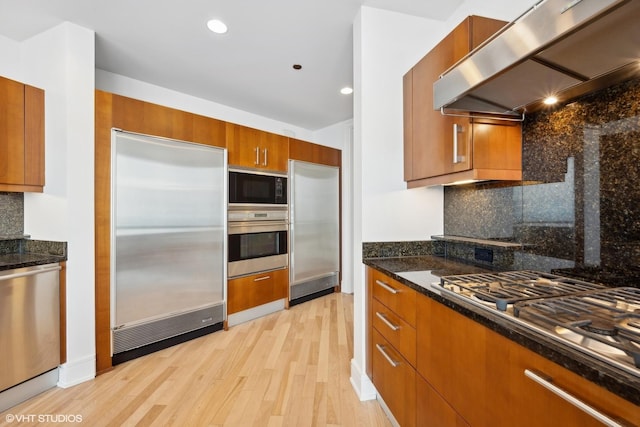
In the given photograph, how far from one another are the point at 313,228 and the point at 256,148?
1251 millimetres

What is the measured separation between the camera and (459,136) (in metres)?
1.45

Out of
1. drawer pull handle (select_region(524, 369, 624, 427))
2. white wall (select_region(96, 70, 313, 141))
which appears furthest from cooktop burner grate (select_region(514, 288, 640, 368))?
white wall (select_region(96, 70, 313, 141))

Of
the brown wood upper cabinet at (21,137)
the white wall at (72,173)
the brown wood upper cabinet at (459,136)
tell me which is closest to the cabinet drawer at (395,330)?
the brown wood upper cabinet at (459,136)

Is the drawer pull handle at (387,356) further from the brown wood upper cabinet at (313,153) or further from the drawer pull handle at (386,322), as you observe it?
the brown wood upper cabinet at (313,153)

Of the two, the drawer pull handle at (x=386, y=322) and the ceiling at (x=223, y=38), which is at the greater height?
the ceiling at (x=223, y=38)

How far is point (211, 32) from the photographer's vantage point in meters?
2.19

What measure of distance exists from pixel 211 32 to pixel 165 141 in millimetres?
933

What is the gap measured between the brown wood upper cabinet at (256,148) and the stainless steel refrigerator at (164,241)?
0.18 m

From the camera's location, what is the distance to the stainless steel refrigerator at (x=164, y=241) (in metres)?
2.22

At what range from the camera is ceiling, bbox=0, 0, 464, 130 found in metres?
1.91

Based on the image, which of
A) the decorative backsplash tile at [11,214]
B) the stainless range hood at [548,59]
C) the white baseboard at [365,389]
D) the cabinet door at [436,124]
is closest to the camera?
the stainless range hood at [548,59]

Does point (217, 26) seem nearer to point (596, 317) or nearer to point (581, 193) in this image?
point (581, 193)

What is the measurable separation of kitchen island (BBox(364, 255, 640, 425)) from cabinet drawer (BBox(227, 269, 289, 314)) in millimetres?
1861

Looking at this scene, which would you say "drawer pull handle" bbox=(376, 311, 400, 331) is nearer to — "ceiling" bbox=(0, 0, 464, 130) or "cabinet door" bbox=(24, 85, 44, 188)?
"ceiling" bbox=(0, 0, 464, 130)
